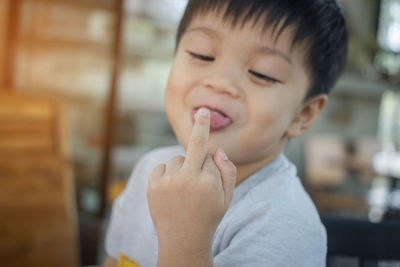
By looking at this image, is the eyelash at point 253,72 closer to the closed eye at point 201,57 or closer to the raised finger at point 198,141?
the closed eye at point 201,57

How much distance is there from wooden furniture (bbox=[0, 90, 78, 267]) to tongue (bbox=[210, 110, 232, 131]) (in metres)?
1.10

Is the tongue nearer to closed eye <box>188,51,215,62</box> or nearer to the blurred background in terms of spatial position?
closed eye <box>188,51,215,62</box>

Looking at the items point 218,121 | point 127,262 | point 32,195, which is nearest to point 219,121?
point 218,121

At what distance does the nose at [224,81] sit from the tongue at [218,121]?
0.09 feet

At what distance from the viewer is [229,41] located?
484 millimetres

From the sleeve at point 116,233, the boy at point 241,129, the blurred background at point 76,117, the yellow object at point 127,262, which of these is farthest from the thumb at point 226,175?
the blurred background at point 76,117

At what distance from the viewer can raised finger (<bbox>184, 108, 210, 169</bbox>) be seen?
396mm

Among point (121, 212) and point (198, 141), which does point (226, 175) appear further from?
point (121, 212)

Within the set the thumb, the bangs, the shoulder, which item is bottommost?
the shoulder

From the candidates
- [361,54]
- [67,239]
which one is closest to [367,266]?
[67,239]

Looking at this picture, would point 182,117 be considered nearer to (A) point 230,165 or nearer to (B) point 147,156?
(A) point 230,165

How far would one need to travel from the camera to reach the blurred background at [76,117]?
137cm

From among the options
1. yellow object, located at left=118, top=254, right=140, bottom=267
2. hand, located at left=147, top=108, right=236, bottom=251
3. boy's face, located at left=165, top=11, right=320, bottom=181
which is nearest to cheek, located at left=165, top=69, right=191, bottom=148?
boy's face, located at left=165, top=11, right=320, bottom=181

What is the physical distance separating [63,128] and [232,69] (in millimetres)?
1242
